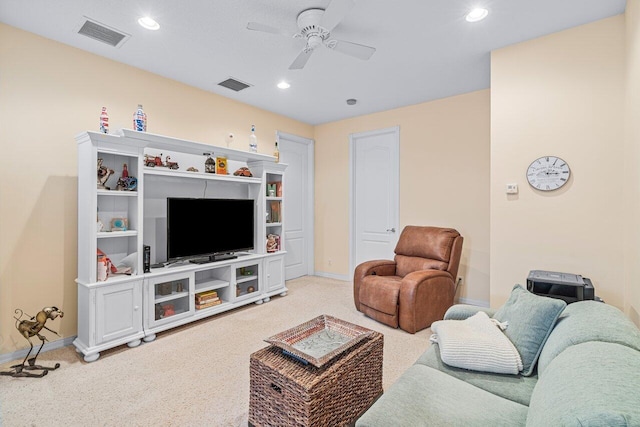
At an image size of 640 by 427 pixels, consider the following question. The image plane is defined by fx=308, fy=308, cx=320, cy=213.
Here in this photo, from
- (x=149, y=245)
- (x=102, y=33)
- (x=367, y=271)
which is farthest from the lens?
(x=367, y=271)

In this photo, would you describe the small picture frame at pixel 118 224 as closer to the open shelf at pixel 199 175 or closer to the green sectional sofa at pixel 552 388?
the open shelf at pixel 199 175

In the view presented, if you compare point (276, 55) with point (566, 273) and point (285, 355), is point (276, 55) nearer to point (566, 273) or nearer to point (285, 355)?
point (285, 355)

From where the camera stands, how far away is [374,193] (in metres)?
4.93

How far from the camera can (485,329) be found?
1.65m

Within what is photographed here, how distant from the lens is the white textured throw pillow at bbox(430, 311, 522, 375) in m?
1.47

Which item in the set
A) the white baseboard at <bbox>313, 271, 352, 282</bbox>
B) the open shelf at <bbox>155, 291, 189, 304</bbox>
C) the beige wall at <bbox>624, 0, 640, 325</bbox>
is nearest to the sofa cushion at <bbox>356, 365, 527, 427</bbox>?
the beige wall at <bbox>624, 0, 640, 325</bbox>

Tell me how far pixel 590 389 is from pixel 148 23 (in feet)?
10.9

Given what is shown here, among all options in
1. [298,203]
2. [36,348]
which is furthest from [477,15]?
[36,348]

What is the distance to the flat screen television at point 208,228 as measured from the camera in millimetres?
3229

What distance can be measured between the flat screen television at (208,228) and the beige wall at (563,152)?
280cm

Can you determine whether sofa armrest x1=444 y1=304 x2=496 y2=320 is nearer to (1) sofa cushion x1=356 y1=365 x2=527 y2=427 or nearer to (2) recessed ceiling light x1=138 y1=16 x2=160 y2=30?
(1) sofa cushion x1=356 y1=365 x2=527 y2=427

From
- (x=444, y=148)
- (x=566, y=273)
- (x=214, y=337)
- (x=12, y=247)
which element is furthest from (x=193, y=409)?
(x=444, y=148)

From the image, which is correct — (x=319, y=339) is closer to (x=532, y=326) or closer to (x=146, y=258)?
(x=532, y=326)

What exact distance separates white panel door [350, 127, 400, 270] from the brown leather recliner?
2.73ft
